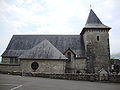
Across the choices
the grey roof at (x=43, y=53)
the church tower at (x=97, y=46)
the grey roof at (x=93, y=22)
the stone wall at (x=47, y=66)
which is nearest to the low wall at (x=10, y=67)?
the stone wall at (x=47, y=66)

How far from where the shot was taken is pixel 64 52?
31.1 metres

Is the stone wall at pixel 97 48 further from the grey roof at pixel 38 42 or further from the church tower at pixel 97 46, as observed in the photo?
the grey roof at pixel 38 42

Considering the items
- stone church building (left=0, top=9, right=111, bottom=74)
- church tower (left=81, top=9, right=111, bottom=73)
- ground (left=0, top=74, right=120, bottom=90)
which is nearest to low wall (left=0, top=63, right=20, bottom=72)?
stone church building (left=0, top=9, right=111, bottom=74)

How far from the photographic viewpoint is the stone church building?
25359mm

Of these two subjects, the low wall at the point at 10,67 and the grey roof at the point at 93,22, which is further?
the grey roof at the point at 93,22

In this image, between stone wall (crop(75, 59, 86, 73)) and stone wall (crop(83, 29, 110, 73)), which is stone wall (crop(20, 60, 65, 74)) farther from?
stone wall (crop(83, 29, 110, 73))

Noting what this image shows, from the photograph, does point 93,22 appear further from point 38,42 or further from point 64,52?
point 38,42

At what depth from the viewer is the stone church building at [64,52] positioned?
998 inches

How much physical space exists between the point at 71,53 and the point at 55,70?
6.80m

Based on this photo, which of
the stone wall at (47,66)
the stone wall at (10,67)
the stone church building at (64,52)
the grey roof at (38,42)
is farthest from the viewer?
the grey roof at (38,42)

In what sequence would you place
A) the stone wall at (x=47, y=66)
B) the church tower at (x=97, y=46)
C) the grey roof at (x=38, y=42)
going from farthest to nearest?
the grey roof at (x=38, y=42) < the church tower at (x=97, y=46) < the stone wall at (x=47, y=66)

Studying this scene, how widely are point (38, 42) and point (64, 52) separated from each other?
6367 mm

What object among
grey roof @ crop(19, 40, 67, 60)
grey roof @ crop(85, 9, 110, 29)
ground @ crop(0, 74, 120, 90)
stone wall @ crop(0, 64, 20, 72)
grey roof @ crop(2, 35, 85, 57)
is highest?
grey roof @ crop(85, 9, 110, 29)

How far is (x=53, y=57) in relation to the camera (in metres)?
25.4
